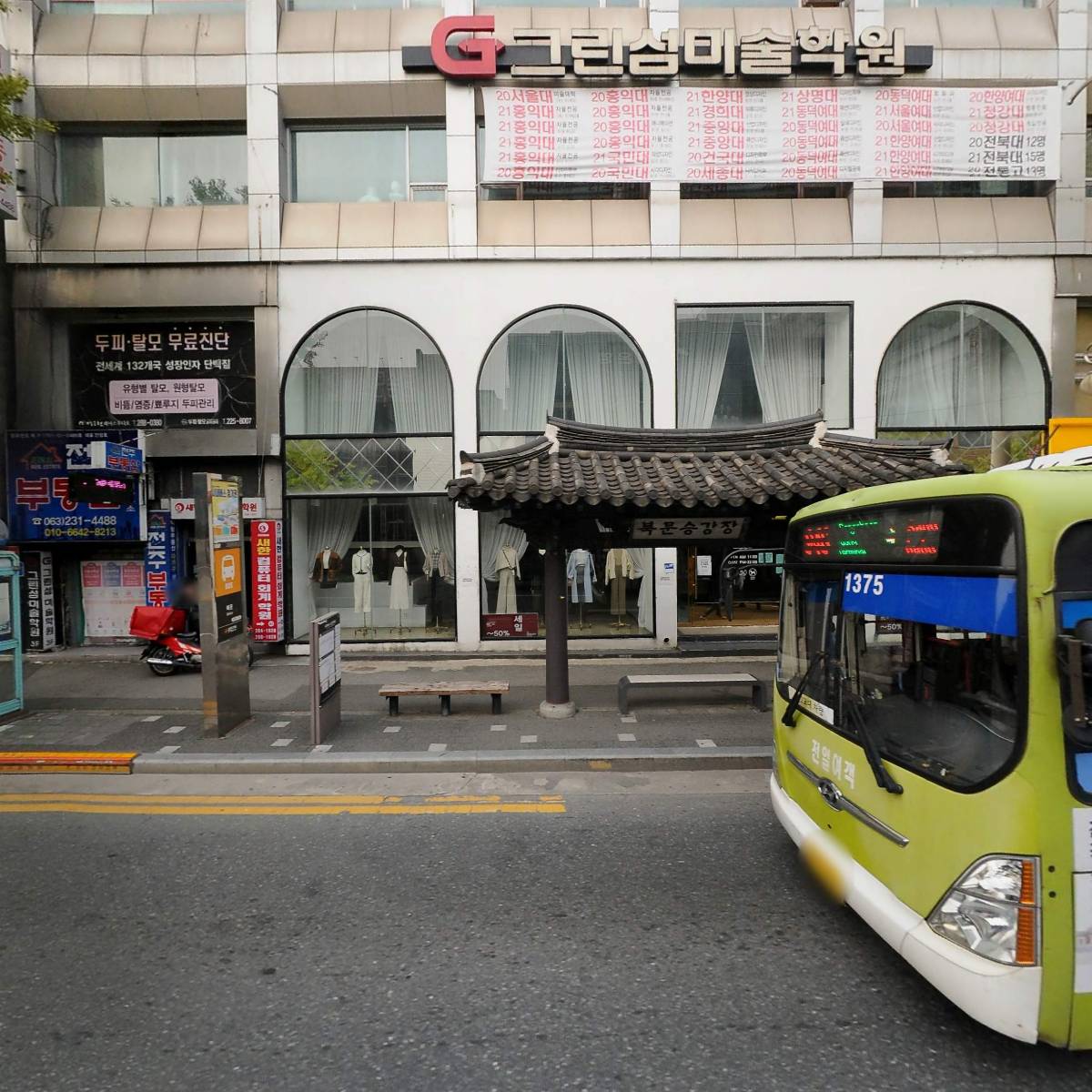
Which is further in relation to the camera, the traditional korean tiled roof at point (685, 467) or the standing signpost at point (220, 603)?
the standing signpost at point (220, 603)

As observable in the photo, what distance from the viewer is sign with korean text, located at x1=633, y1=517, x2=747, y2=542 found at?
26.4 feet

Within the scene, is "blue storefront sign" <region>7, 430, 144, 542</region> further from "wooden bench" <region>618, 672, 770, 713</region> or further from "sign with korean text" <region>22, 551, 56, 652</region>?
"wooden bench" <region>618, 672, 770, 713</region>

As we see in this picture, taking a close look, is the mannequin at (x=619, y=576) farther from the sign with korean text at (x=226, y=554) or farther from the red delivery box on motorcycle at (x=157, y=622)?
the red delivery box on motorcycle at (x=157, y=622)

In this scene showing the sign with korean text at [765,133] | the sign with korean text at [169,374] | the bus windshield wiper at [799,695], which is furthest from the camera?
the sign with korean text at [169,374]

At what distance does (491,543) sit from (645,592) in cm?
288

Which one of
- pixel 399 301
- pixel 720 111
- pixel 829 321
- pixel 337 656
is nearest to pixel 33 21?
pixel 399 301

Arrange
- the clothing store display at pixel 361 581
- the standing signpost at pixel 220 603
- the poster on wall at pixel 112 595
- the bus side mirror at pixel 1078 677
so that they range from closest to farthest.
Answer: the bus side mirror at pixel 1078 677
the standing signpost at pixel 220 603
the clothing store display at pixel 361 581
the poster on wall at pixel 112 595

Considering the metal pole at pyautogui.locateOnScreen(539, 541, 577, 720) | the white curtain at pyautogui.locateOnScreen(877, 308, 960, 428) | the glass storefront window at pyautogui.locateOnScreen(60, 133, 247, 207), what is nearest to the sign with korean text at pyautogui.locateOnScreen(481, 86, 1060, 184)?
the white curtain at pyautogui.locateOnScreen(877, 308, 960, 428)

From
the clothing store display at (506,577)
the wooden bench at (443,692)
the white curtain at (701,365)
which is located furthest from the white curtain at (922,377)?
the wooden bench at (443,692)

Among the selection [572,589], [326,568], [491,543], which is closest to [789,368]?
[572,589]

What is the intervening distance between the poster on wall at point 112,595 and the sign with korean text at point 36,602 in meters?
0.59

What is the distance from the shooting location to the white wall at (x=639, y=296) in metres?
12.1

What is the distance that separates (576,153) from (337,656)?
9.32m

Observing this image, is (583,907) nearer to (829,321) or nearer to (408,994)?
(408,994)
